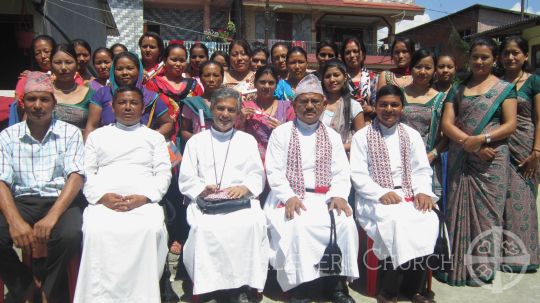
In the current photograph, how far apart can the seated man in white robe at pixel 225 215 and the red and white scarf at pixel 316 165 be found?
28cm

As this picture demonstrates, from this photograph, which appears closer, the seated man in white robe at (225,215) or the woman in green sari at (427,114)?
the seated man in white robe at (225,215)

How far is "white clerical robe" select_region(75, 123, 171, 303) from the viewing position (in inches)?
127

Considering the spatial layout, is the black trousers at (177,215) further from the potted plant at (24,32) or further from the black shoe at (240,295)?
the potted plant at (24,32)

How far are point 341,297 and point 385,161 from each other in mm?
1231

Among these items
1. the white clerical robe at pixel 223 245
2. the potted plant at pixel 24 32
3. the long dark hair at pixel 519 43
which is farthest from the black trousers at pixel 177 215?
the potted plant at pixel 24 32

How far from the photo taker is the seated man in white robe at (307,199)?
3631mm

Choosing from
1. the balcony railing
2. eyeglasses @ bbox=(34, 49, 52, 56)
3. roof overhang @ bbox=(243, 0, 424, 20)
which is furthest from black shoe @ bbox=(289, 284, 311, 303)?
roof overhang @ bbox=(243, 0, 424, 20)

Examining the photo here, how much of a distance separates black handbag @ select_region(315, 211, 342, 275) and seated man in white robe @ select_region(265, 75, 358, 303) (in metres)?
0.01

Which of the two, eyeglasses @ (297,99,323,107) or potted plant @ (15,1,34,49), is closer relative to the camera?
eyeglasses @ (297,99,323,107)

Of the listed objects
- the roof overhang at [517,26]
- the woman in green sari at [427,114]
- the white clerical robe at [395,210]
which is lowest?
the white clerical robe at [395,210]

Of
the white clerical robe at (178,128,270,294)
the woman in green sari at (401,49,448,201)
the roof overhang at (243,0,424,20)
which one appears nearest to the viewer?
the white clerical robe at (178,128,270,294)

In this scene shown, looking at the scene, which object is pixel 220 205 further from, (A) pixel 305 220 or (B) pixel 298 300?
(B) pixel 298 300

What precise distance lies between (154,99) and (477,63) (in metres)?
2.97

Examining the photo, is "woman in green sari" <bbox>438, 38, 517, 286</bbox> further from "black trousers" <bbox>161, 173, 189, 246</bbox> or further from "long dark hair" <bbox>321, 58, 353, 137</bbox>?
"black trousers" <bbox>161, 173, 189, 246</bbox>
